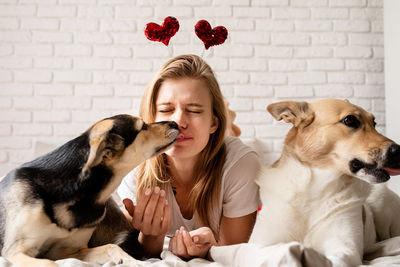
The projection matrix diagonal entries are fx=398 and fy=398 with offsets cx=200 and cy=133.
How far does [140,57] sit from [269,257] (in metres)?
2.61

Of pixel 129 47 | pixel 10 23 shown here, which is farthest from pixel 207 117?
pixel 10 23

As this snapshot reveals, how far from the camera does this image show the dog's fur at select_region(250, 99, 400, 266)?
1232mm

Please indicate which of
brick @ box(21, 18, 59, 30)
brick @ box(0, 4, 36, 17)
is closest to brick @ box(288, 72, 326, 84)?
brick @ box(21, 18, 59, 30)

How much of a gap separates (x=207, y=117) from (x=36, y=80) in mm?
2170

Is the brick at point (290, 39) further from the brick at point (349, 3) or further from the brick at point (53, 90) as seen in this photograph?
the brick at point (53, 90)

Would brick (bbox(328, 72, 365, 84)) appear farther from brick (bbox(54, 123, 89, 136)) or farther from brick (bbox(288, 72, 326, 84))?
brick (bbox(54, 123, 89, 136))

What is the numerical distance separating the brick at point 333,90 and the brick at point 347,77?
44 mm

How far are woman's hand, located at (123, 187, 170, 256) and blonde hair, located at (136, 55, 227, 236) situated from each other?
0.25 metres

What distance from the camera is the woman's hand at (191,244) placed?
1381 mm

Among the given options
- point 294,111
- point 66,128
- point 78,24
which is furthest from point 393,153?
point 78,24

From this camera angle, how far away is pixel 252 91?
3398 millimetres

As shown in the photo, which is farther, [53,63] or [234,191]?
[53,63]

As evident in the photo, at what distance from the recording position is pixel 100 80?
3.36 m

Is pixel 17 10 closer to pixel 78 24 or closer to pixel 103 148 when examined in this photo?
pixel 78 24
